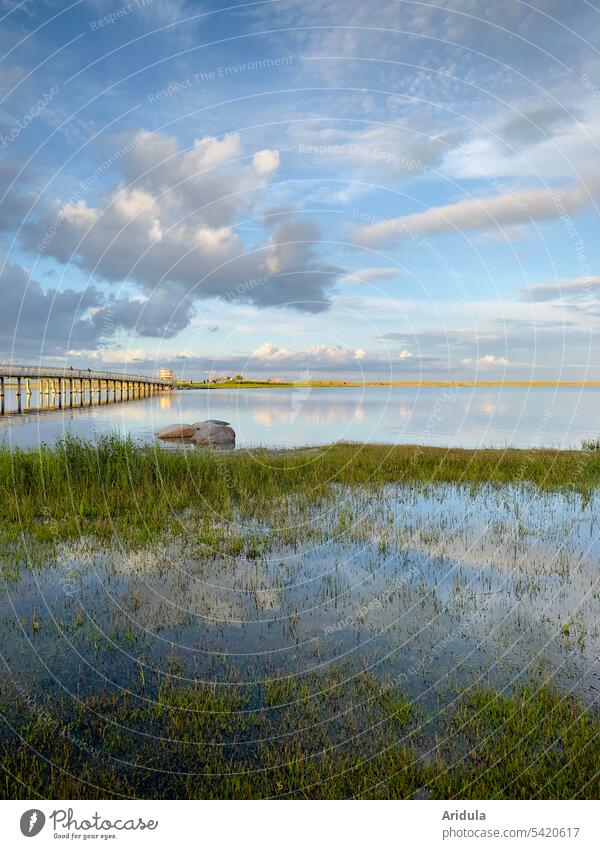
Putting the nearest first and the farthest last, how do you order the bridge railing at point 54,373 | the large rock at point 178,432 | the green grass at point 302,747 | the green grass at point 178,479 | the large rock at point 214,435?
the green grass at point 302,747 → the green grass at point 178,479 → the large rock at point 214,435 → the large rock at point 178,432 → the bridge railing at point 54,373

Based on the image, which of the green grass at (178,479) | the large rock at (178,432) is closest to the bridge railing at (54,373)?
the large rock at (178,432)

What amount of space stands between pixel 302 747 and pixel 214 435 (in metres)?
30.6

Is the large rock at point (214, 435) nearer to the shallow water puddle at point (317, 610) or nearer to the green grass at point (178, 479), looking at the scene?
the green grass at point (178, 479)

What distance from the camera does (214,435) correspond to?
3553cm

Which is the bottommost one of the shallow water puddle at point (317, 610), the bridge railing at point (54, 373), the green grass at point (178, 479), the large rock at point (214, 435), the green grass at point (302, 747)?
the green grass at point (302, 747)

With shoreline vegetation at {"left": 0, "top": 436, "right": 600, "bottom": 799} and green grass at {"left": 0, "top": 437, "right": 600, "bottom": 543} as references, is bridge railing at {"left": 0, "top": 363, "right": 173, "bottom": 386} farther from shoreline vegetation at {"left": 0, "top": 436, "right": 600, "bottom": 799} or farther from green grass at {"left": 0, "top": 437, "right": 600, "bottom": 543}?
shoreline vegetation at {"left": 0, "top": 436, "right": 600, "bottom": 799}

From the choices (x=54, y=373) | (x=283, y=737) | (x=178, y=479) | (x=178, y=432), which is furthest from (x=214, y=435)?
(x=54, y=373)

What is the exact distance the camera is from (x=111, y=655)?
737 cm

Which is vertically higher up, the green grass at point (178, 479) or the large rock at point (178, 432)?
the large rock at point (178, 432)

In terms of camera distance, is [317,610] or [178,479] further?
[178,479]

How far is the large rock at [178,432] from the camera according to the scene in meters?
37.2

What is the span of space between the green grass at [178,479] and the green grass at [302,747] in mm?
6783

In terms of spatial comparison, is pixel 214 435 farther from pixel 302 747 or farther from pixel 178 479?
pixel 302 747
